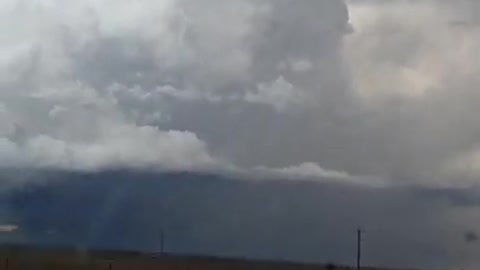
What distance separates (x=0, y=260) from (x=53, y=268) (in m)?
11.3

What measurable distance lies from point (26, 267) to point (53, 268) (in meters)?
7.81

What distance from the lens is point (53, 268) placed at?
192m

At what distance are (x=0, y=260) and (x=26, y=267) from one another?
12.9 meters

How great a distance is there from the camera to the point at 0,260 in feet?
643

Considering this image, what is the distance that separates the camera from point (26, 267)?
185250 millimetres
